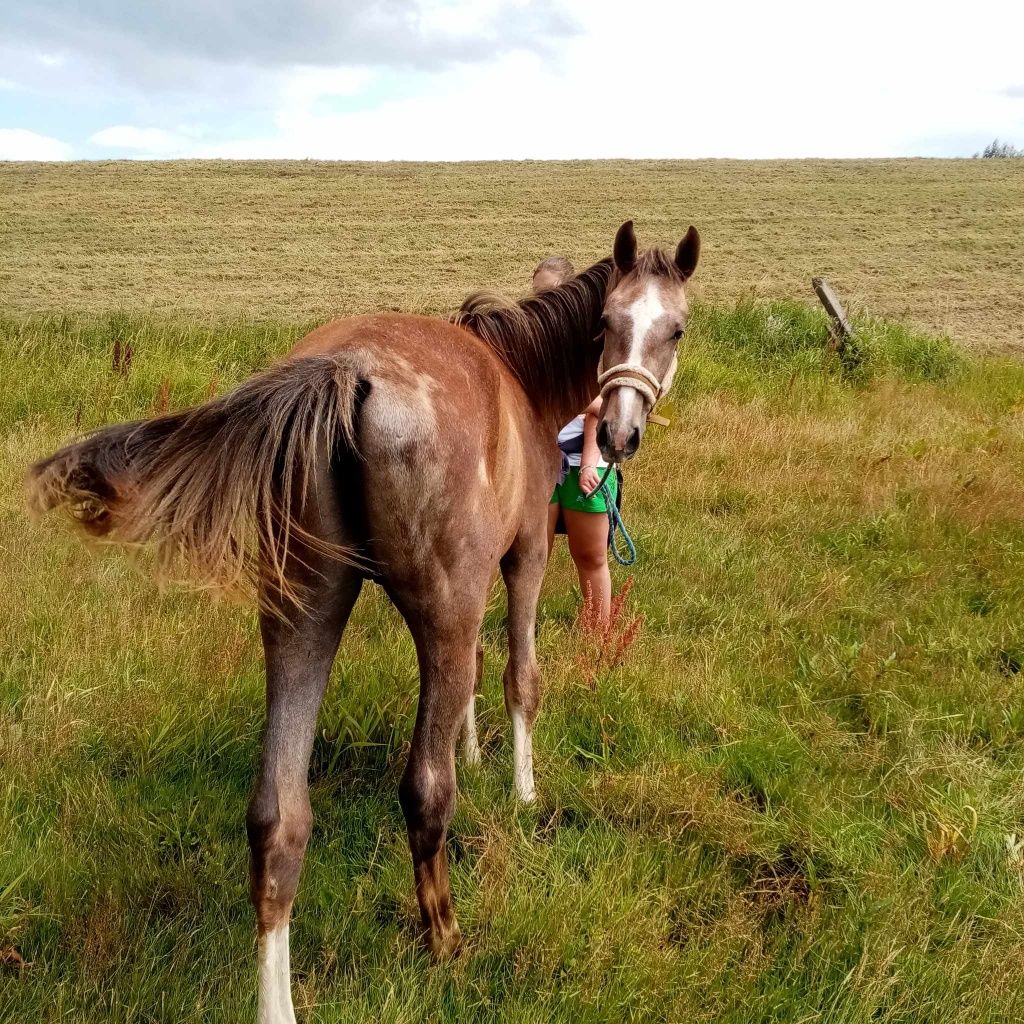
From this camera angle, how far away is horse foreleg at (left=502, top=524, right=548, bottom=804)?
2.70m

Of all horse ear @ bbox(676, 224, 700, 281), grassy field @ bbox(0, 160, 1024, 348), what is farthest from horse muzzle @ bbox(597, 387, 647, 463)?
grassy field @ bbox(0, 160, 1024, 348)

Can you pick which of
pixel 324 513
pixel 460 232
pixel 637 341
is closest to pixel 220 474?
pixel 324 513

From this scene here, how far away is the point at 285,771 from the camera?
1.83 meters

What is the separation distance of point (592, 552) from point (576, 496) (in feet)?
0.97

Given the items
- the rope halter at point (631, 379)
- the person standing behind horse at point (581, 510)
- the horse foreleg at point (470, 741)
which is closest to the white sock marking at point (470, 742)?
the horse foreleg at point (470, 741)

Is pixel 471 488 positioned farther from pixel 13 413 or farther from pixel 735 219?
pixel 735 219

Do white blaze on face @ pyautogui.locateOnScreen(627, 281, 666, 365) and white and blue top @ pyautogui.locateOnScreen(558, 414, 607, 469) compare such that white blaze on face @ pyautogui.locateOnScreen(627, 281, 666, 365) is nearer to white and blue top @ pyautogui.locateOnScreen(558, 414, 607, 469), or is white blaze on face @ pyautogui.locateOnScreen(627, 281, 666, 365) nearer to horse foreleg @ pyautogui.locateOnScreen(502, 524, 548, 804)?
horse foreleg @ pyautogui.locateOnScreen(502, 524, 548, 804)

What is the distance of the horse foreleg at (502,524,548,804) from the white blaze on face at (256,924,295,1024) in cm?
105

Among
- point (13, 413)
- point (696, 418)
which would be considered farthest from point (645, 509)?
point (13, 413)

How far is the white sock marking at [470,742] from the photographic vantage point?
292 centimetres

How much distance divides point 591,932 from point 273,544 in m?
1.34

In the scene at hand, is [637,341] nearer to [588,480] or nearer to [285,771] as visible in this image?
[588,480]

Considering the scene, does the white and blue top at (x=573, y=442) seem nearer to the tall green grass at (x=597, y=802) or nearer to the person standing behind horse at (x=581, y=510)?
the person standing behind horse at (x=581, y=510)

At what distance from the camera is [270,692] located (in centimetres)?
188
